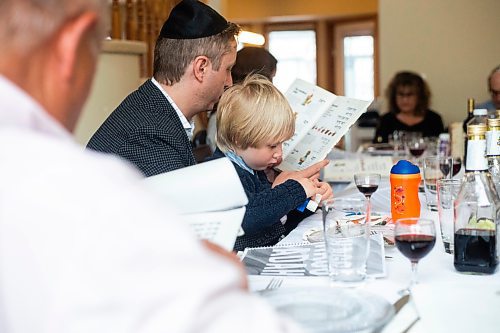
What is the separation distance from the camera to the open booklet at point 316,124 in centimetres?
244

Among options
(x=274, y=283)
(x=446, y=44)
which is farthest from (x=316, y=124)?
(x=446, y=44)

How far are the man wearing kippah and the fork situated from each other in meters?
0.63

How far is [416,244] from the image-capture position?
1404mm

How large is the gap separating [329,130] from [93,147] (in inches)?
31.9

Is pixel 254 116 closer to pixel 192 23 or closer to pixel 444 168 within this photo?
pixel 192 23

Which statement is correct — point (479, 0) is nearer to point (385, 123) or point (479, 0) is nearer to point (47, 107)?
point (385, 123)

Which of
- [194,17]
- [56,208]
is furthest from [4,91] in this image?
[194,17]

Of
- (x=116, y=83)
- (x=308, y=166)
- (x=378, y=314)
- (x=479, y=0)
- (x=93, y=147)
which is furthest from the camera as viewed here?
(x=479, y=0)

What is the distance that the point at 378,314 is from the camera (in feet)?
3.77

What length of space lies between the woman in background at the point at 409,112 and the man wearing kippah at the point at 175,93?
3455 mm

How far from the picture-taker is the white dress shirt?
60cm

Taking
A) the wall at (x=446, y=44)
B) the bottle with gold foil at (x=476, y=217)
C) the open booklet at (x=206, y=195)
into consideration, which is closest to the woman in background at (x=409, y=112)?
the wall at (x=446, y=44)

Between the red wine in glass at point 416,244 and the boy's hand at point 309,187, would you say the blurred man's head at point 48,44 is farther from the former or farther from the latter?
the boy's hand at point 309,187

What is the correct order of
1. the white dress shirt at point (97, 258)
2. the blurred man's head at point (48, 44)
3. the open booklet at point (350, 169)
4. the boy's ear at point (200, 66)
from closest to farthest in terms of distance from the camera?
the white dress shirt at point (97, 258) → the blurred man's head at point (48, 44) → the boy's ear at point (200, 66) → the open booklet at point (350, 169)
